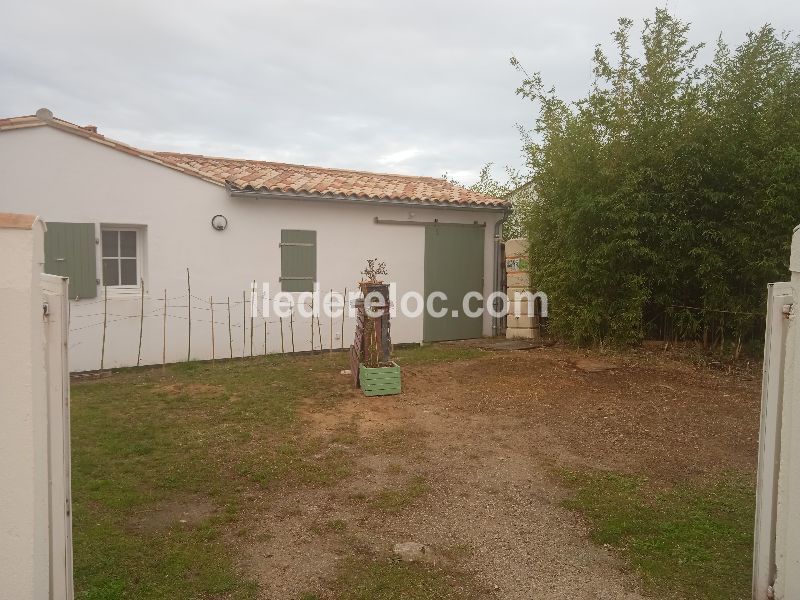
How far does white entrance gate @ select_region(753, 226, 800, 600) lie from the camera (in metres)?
2.01

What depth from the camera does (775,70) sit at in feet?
22.7

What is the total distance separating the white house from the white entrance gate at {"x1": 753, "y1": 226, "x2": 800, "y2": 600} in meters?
7.27

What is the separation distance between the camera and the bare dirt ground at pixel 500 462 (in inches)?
114

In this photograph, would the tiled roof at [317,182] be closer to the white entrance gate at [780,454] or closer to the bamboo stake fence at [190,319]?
the bamboo stake fence at [190,319]

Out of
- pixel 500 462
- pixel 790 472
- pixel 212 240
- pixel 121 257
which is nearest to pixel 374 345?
pixel 500 462

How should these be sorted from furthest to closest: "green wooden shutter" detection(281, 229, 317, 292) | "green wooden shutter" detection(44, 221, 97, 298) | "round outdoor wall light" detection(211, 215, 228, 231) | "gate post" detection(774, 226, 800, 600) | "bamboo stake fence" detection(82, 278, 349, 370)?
"green wooden shutter" detection(281, 229, 317, 292) → "round outdoor wall light" detection(211, 215, 228, 231) → "bamboo stake fence" detection(82, 278, 349, 370) → "green wooden shutter" detection(44, 221, 97, 298) → "gate post" detection(774, 226, 800, 600)

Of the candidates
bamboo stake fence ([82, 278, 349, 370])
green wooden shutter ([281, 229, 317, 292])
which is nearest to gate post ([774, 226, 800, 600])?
bamboo stake fence ([82, 278, 349, 370])

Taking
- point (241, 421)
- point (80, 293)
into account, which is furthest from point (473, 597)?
point (80, 293)

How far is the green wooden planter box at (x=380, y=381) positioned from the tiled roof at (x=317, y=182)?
12.0ft

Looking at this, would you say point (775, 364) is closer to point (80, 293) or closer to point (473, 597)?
point (473, 597)

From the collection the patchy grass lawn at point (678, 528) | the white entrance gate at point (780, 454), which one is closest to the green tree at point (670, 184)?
the patchy grass lawn at point (678, 528)

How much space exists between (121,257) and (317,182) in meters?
3.44

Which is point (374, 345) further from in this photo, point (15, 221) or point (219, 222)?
point (15, 221)

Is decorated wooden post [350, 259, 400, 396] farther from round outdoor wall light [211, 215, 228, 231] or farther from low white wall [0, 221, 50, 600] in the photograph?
low white wall [0, 221, 50, 600]
